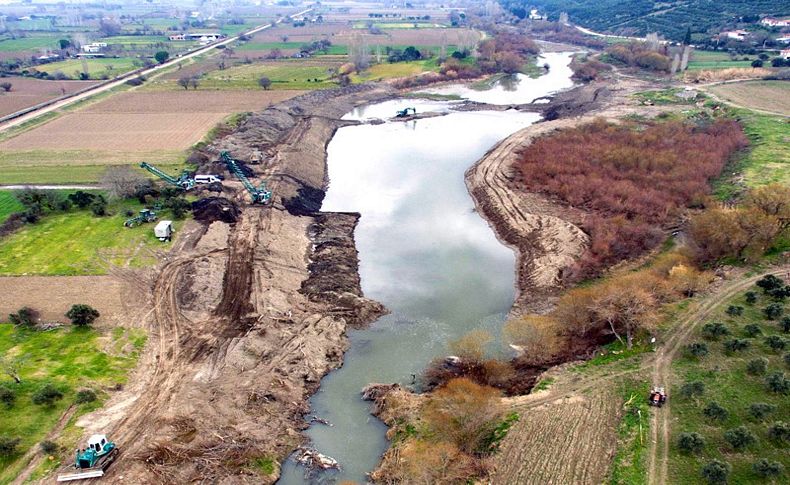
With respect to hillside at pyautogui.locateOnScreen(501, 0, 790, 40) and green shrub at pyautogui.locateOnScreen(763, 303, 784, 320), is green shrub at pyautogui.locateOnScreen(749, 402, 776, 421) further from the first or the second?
hillside at pyautogui.locateOnScreen(501, 0, 790, 40)

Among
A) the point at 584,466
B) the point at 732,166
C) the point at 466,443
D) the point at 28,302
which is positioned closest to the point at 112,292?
the point at 28,302

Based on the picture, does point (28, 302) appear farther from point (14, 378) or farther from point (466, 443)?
point (466, 443)

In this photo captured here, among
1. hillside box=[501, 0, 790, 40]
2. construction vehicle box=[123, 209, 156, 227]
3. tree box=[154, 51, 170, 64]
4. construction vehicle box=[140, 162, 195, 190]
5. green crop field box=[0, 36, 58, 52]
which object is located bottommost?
construction vehicle box=[123, 209, 156, 227]

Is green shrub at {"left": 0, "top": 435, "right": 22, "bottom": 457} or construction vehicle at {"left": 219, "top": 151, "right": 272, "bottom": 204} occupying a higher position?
construction vehicle at {"left": 219, "top": 151, "right": 272, "bottom": 204}

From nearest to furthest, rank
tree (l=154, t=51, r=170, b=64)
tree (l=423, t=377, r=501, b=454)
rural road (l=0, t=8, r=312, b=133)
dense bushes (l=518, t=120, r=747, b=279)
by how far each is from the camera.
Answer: tree (l=423, t=377, r=501, b=454) < dense bushes (l=518, t=120, r=747, b=279) < rural road (l=0, t=8, r=312, b=133) < tree (l=154, t=51, r=170, b=64)

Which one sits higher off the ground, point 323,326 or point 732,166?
point 732,166

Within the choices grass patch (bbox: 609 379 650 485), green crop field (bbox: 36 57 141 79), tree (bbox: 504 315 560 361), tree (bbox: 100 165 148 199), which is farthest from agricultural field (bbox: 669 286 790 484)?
green crop field (bbox: 36 57 141 79)

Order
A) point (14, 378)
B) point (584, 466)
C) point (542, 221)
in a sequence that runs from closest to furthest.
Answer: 1. point (584, 466)
2. point (14, 378)
3. point (542, 221)
